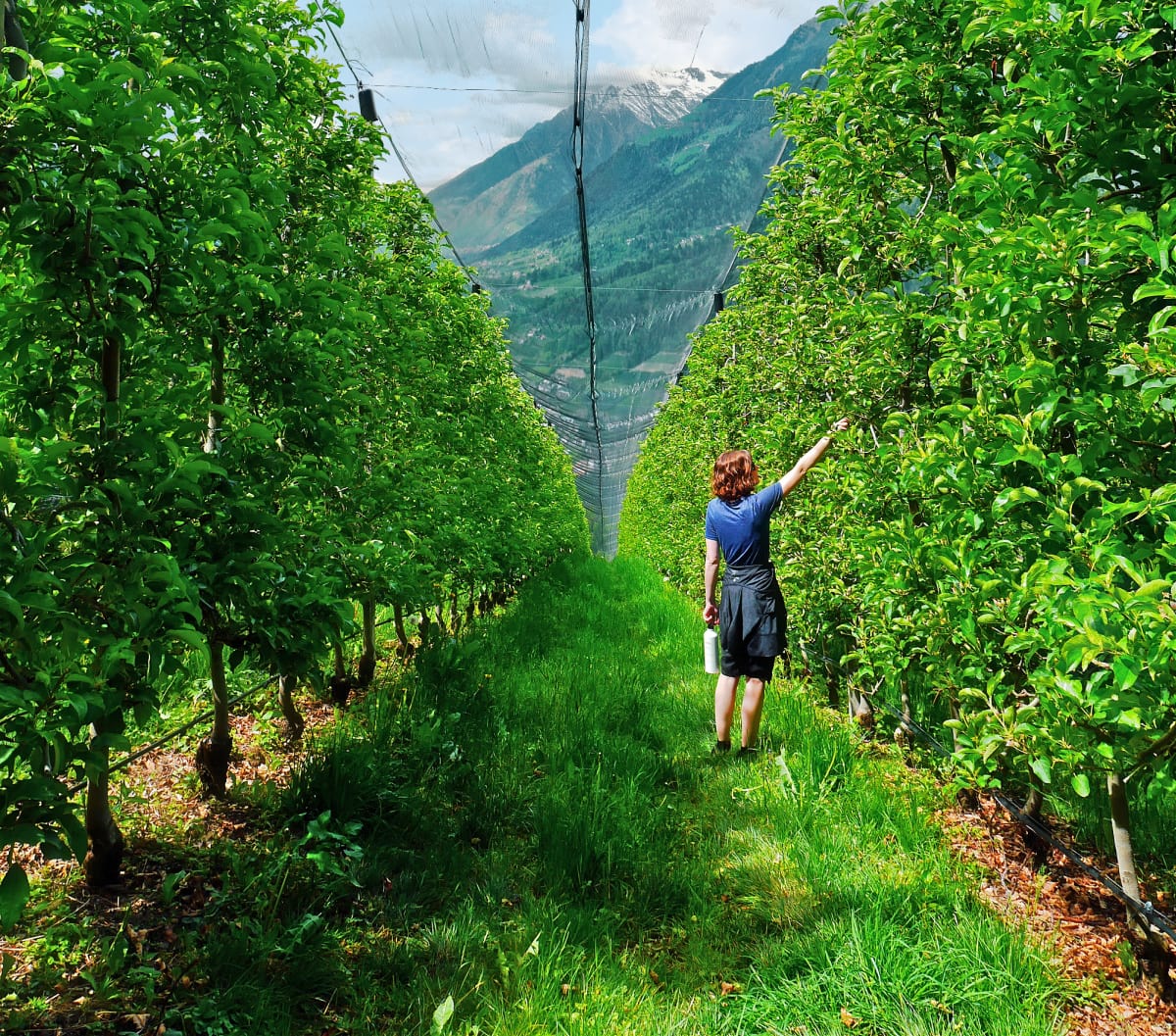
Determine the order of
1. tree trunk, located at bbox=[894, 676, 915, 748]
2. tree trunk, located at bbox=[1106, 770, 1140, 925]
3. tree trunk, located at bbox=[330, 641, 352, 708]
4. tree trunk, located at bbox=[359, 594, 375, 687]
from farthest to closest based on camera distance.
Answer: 1. tree trunk, located at bbox=[359, 594, 375, 687]
2. tree trunk, located at bbox=[330, 641, 352, 708]
3. tree trunk, located at bbox=[894, 676, 915, 748]
4. tree trunk, located at bbox=[1106, 770, 1140, 925]

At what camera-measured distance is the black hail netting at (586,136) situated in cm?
500

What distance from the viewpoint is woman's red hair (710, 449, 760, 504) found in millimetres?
3846

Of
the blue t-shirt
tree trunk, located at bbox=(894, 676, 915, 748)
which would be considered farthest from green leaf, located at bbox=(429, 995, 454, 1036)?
tree trunk, located at bbox=(894, 676, 915, 748)

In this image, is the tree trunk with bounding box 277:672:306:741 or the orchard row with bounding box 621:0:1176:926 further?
the tree trunk with bounding box 277:672:306:741

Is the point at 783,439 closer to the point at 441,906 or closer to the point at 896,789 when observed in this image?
the point at 896,789

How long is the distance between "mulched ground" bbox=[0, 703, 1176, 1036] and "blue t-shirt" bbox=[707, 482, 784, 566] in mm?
1531

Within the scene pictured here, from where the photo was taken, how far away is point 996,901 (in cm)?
243

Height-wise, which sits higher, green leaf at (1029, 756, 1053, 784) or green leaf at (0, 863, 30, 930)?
green leaf at (1029, 756, 1053, 784)

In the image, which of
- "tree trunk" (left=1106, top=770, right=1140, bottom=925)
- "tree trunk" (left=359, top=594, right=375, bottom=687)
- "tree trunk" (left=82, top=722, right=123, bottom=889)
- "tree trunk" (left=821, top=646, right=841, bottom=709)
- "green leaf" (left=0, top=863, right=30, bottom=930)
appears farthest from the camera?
"tree trunk" (left=359, top=594, right=375, bottom=687)

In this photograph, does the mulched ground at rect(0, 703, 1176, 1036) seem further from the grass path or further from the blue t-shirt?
the blue t-shirt

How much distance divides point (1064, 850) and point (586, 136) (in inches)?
258

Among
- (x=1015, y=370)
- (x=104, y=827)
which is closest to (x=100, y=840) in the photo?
(x=104, y=827)

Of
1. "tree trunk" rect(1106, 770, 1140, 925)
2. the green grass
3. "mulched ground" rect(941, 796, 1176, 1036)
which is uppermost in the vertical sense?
"tree trunk" rect(1106, 770, 1140, 925)

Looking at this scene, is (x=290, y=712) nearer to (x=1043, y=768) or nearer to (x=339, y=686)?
(x=339, y=686)
